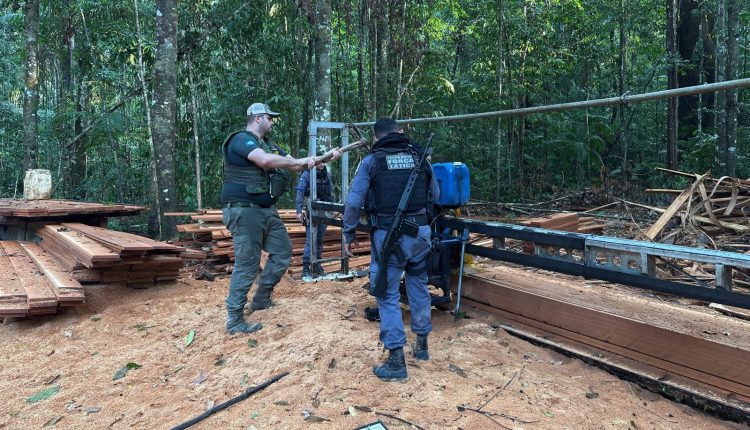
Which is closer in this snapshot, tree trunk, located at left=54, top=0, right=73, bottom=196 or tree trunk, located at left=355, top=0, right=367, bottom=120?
tree trunk, located at left=355, top=0, right=367, bottom=120

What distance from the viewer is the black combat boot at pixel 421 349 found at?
3.91 m

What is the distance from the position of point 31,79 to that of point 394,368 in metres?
13.4

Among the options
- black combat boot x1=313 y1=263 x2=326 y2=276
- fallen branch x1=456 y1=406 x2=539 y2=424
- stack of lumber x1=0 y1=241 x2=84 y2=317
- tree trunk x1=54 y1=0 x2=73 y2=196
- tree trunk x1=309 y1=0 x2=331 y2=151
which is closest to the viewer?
fallen branch x1=456 y1=406 x2=539 y2=424

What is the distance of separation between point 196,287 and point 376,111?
26.1 feet

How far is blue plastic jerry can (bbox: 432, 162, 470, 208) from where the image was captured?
448 cm

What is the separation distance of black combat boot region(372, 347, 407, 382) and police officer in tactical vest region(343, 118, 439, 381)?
0.27 meters

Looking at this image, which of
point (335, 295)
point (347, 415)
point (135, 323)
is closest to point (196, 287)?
point (135, 323)

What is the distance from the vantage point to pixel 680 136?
17.6m

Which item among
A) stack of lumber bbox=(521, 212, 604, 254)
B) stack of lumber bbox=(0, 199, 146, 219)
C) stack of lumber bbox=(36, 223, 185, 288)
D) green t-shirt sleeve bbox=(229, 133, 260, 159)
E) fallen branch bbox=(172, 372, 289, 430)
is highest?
green t-shirt sleeve bbox=(229, 133, 260, 159)

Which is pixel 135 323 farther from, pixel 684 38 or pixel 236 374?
pixel 684 38

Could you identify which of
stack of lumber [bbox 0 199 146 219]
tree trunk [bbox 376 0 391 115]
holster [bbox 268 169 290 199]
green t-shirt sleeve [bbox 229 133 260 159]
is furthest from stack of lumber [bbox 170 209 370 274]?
tree trunk [bbox 376 0 391 115]

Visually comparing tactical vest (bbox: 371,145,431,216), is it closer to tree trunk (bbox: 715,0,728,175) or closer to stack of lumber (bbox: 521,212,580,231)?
stack of lumber (bbox: 521,212,580,231)

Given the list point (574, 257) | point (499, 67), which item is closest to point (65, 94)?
point (499, 67)

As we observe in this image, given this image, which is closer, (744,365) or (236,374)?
(744,365)
